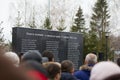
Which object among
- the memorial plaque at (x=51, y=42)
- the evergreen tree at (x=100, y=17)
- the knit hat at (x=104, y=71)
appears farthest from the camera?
the evergreen tree at (x=100, y=17)

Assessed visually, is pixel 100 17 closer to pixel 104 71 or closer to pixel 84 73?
pixel 84 73

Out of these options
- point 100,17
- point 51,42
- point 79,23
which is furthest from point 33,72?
point 100,17

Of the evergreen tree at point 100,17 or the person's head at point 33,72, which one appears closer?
the person's head at point 33,72

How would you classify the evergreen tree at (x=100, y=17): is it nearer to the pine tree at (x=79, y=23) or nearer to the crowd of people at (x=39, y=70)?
the pine tree at (x=79, y=23)

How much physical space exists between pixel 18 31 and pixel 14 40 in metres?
0.39

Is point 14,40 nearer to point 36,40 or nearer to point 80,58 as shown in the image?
point 36,40

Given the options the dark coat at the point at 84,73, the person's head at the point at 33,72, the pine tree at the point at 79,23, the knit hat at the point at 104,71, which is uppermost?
the pine tree at the point at 79,23

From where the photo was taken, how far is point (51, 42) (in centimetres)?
1378

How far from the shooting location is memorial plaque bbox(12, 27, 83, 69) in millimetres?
12164

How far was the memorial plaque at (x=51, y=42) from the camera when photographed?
12.2 m

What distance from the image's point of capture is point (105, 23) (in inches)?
2045

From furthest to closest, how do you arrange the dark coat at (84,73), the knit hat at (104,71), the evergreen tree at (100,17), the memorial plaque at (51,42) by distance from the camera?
the evergreen tree at (100,17), the memorial plaque at (51,42), the dark coat at (84,73), the knit hat at (104,71)

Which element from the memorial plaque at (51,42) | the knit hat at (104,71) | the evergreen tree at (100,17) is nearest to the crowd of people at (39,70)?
the knit hat at (104,71)

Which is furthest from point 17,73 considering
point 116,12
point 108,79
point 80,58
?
point 116,12
